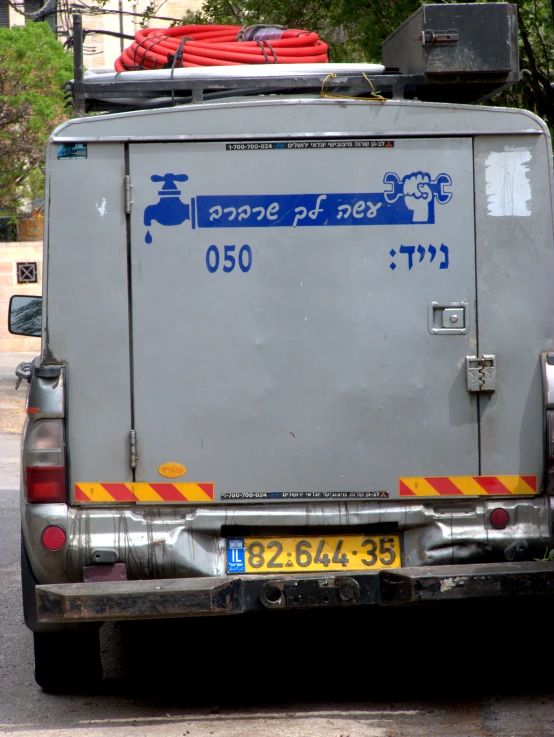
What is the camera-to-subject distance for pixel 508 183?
431 cm

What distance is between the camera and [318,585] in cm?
414

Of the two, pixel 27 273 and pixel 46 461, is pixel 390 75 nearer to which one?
pixel 46 461

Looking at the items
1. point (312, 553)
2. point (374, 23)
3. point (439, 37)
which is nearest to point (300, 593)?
point (312, 553)

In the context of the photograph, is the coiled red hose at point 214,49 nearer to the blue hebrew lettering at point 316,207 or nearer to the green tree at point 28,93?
the blue hebrew lettering at point 316,207

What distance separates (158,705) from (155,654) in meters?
0.83

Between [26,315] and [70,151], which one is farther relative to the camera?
[26,315]

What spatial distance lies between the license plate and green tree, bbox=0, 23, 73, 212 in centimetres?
2032

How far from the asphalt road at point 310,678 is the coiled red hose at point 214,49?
274 centimetres

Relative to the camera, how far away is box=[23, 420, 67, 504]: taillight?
4.25m

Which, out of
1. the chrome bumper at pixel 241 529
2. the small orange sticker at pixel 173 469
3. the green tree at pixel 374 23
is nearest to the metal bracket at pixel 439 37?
the chrome bumper at pixel 241 529

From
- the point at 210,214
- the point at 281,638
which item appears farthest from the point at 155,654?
the point at 210,214

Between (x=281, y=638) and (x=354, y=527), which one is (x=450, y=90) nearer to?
(x=354, y=527)

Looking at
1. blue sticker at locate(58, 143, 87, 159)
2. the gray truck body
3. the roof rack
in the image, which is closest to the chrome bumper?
the gray truck body

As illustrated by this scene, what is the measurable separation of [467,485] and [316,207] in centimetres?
136
